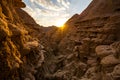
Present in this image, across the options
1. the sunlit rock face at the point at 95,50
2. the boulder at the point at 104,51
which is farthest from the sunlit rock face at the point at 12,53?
the boulder at the point at 104,51

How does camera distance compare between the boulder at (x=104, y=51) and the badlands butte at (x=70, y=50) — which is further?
the boulder at (x=104, y=51)

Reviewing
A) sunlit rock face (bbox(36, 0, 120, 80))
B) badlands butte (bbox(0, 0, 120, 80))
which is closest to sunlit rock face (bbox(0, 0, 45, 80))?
badlands butte (bbox(0, 0, 120, 80))

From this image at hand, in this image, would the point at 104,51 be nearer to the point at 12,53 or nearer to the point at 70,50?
the point at 12,53

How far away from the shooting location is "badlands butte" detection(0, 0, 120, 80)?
23.3 m

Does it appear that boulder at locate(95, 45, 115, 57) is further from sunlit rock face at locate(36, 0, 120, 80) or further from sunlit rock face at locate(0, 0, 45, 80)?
sunlit rock face at locate(0, 0, 45, 80)

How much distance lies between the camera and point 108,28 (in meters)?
33.8

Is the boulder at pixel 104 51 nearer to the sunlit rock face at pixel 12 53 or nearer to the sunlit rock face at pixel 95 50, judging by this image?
the sunlit rock face at pixel 95 50

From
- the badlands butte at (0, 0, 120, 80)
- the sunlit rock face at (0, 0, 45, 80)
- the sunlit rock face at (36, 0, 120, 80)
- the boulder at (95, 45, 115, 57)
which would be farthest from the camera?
the sunlit rock face at (36, 0, 120, 80)

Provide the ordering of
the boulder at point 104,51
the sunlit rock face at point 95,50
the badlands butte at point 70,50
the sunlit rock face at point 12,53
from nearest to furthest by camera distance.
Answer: the sunlit rock face at point 12,53 < the badlands butte at point 70,50 < the boulder at point 104,51 < the sunlit rock face at point 95,50

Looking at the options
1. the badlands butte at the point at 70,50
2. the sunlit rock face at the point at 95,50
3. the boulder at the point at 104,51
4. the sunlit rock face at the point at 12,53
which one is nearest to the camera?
the sunlit rock face at the point at 12,53

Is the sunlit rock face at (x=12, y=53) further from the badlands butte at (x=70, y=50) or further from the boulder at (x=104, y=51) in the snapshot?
the boulder at (x=104, y=51)

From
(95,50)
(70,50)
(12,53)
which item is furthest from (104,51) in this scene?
(70,50)

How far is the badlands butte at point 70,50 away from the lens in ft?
76.4

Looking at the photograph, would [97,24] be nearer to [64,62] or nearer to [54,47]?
[64,62]
